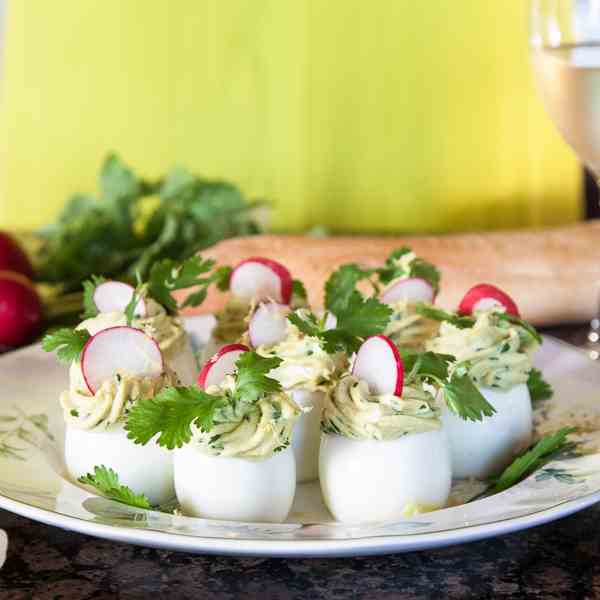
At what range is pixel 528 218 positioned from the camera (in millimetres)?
3033

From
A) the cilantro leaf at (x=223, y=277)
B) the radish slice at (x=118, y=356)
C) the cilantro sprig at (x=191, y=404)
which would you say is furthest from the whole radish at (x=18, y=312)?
the cilantro sprig at (x=191, y=404)

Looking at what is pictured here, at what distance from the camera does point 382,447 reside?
0.98 m

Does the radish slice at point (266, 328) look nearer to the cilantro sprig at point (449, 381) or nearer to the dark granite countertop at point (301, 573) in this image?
the cilantro sprig at point (449, 381)

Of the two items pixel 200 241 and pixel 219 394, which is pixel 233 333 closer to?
A: pixel 219 394

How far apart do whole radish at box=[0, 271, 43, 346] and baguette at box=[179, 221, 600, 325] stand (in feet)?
0.95

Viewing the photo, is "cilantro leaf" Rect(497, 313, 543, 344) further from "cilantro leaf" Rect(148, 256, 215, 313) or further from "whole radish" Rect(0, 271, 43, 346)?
"whole radish" Rect(0, 271, 43, 346)

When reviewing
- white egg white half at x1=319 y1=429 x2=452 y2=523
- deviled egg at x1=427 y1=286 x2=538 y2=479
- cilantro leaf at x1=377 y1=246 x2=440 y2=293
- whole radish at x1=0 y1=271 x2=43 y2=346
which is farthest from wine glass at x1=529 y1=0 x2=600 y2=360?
whole radish at x1=0 y1=271 x2=43 y2=346

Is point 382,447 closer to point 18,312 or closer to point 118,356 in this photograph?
point 118,356

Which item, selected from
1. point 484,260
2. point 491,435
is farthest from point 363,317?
point 484,260

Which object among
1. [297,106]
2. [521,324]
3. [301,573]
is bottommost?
[301,573]

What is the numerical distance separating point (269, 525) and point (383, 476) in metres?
0.14

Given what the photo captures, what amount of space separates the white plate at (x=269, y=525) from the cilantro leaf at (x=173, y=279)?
0.61 feet

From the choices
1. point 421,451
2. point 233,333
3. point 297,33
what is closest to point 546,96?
point 233,333

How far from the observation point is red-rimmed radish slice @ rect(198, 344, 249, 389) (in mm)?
1005
